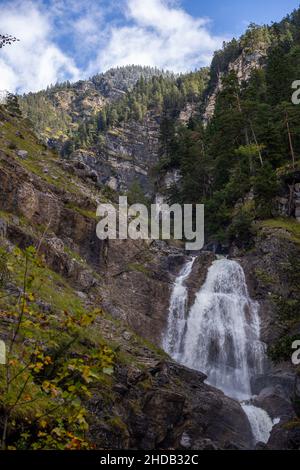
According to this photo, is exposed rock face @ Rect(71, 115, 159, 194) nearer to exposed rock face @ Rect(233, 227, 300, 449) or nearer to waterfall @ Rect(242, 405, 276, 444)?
exposed rock face @ Rect(233, 227, 300, 449)

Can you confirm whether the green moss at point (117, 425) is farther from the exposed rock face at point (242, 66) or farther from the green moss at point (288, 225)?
the exposed rock face at point (242, 66)

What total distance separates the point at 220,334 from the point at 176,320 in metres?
3.53

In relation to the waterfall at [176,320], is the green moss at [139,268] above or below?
above

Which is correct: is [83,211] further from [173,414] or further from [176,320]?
[173,414]

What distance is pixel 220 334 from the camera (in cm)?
3269

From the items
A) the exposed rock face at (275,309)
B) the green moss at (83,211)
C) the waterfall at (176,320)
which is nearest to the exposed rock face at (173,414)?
the exposed rock face at (275,309)

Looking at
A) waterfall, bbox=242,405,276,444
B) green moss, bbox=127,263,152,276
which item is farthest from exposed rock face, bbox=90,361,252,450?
green moss, bbox=127,263,152,276

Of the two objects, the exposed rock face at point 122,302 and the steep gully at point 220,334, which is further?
the steep gully at point 220,334

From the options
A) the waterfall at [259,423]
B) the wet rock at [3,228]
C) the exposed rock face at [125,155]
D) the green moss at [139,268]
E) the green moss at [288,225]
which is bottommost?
the waterfall at [259,423]

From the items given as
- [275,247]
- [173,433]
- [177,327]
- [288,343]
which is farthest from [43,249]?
[275,247]

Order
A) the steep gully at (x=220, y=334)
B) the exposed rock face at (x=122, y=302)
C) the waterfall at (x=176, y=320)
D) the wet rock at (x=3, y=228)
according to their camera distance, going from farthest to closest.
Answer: the waterfall at (x=176, y=320) → the steep gully at (x=220, y=334) → the wet rock at (x=3, y=228) → the exposed rock face at (x=122, y=302)

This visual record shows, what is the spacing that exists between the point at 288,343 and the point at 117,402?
25.0 feet

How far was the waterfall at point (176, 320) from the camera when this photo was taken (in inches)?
1275

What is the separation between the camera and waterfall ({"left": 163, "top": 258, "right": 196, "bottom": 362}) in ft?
106
